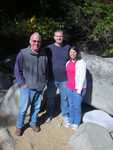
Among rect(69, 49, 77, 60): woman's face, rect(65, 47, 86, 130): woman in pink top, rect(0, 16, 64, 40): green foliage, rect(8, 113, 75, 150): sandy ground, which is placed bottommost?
rect(8, 113, 75, 150): sandy ground

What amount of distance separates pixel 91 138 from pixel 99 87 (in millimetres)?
1159

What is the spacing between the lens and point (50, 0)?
34.7ft

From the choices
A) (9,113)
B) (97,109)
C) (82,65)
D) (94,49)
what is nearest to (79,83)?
(82,65)

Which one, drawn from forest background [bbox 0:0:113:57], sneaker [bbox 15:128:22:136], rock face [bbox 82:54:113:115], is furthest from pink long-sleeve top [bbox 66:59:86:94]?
forest background [bbox 0:0:113:57]

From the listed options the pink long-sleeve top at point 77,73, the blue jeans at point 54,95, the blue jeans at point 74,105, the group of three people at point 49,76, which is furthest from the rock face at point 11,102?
the pink long-sleeve top at point 77,73

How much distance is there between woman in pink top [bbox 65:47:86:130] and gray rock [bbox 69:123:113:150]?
381 millimetres

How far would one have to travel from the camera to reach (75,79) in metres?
7.02

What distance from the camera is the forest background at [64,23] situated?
32.1 ft

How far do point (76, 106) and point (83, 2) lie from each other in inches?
159

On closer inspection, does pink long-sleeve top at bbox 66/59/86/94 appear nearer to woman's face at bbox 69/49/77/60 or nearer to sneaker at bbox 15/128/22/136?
woman's face at bbox 69/49/77/60

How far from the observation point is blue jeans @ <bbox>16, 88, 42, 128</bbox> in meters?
6.82

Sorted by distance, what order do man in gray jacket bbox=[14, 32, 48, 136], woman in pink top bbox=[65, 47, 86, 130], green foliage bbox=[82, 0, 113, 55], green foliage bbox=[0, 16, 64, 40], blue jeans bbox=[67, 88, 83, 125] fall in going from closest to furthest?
man in gray jacket bbox=[14, 32, 48, 136] < woman in pink top bbox=[65, 47, 86, 130] < blue jeans bbox=[67, 88, 83, 125] < green foliage bbox=[82, 0, 113, 55] < green foliage bbox=[0, 16, 64, 40]

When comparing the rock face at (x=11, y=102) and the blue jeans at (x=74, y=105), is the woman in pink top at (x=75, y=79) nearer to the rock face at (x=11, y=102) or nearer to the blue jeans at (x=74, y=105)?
the blue jeans at (x=74, y=105)

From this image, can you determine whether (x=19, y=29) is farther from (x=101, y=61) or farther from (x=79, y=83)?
(x=79, y=83)
